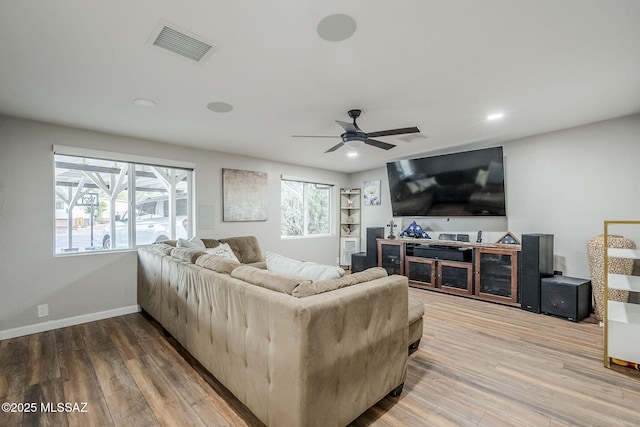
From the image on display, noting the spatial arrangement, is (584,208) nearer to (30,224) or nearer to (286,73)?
(286,73)

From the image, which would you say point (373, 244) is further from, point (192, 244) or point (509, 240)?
point (192, 244)

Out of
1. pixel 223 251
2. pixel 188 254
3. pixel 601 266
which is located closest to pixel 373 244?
pixel 223 251

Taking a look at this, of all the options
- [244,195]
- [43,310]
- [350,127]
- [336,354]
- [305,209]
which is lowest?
[43,310]

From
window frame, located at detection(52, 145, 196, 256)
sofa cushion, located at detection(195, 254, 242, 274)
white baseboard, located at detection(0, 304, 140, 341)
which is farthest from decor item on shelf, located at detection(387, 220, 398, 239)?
white baseboard, located at detection(0, 304, 140, 341)

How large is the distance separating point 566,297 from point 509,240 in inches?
44.3

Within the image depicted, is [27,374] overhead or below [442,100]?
below

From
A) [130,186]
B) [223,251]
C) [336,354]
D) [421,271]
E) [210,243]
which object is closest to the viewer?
[336,354]

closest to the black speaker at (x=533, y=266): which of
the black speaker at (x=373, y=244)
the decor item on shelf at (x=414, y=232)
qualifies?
the decor item on shelf at (x=414, y=232)

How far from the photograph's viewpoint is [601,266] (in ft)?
10.6

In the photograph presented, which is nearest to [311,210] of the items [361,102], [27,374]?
[361,102]

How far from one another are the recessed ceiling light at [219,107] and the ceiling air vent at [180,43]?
803mm

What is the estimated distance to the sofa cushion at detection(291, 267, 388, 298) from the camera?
1510 mm

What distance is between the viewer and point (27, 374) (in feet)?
7.50

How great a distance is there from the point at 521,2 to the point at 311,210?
17.0ft
